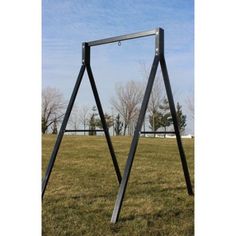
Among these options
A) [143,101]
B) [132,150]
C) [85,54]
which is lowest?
[132,150]

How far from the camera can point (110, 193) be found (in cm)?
305

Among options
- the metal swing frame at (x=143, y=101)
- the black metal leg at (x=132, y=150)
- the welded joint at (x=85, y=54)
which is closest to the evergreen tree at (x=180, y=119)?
the metal swing frame at (x=143, y=101)

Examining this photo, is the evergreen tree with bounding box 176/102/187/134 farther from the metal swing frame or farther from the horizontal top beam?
the horizontal top beam

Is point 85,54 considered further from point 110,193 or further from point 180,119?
point 110,193

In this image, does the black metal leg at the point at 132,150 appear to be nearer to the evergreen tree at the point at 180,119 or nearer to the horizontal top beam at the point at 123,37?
the horizontal top beam at the point at 123,37

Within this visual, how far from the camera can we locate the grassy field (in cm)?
228

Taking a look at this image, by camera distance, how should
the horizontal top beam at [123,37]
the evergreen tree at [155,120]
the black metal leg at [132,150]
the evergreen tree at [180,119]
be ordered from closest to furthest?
the black metal leg at [132,150], the horizontal top beam at [123,37], the evergreen tree at [180,119], the evergreen tree at [155,120]

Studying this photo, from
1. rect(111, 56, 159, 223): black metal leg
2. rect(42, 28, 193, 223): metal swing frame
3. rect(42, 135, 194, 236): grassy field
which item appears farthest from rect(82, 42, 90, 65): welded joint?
rect(42, 135, 194, 236): grassy field

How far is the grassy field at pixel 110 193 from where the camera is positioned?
2283 millimetres

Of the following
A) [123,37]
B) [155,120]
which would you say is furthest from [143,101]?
[155,120]

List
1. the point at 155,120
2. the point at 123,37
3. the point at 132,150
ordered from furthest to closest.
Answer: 1. the point at 155,120
2. the point at 123,37
3. the point at 132,150
